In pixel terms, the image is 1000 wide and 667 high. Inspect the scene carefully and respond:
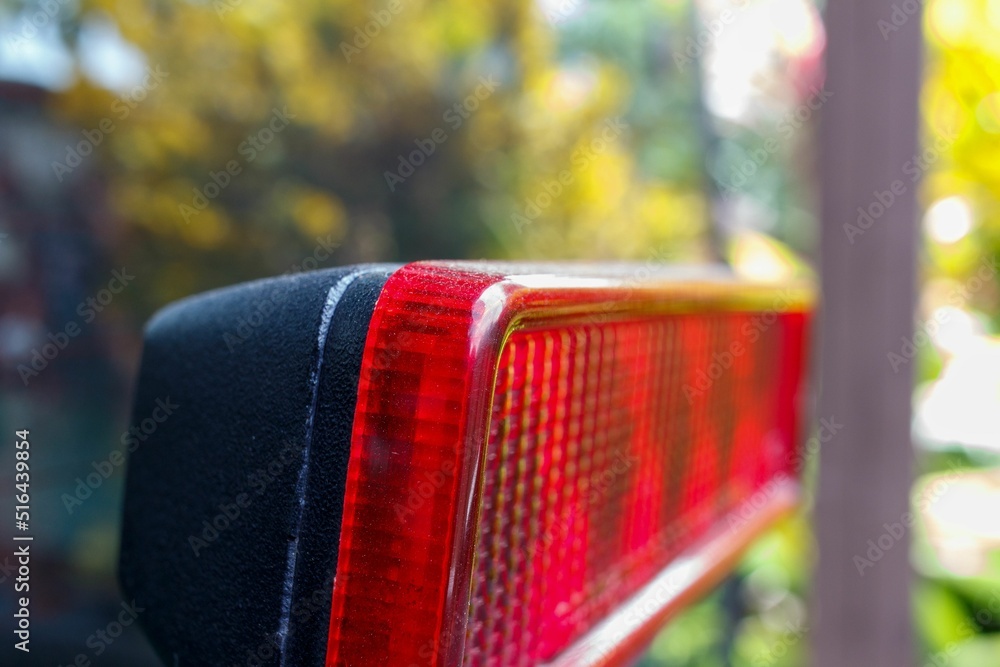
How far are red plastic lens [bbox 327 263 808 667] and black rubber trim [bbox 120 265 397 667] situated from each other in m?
0.01

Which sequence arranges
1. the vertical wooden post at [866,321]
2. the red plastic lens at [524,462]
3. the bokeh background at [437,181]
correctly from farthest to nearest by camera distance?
the vertical wooden post at [866,321]
the bokeh background at [437,181]
the red plastic lens at [524,462]

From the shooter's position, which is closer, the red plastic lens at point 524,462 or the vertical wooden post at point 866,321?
the red plastic lens at point 524,462

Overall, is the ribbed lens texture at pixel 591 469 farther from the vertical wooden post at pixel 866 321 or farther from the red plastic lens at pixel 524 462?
the vertical wooden post at pixel 866 321

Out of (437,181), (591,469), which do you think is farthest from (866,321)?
(591,469)

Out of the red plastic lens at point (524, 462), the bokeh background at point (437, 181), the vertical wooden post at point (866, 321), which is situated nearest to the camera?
the red plastic lens at point (524, 462)

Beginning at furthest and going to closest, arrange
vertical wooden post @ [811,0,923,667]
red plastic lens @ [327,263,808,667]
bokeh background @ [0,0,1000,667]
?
vertical wooden post @ [811,0,923,667] → bokeh background @ [0,0,1000,667] → red plastic lens @ [327,263,808,667]

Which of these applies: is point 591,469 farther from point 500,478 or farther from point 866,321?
point 866,321

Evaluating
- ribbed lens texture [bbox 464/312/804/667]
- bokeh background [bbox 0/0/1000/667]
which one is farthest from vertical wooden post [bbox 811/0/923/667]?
ribbed lens texture [bbox 464/312/804/667]

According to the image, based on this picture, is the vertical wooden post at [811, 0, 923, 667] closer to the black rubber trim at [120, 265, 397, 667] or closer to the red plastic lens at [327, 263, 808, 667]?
the red plastic lens at [327, 263, 808, 667]

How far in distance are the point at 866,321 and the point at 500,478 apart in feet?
3.15

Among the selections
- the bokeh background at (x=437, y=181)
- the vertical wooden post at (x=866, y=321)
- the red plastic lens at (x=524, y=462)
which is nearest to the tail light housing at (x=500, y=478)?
the red plastic lens at (x=524, y=462)

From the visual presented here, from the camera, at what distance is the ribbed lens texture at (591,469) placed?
320mm

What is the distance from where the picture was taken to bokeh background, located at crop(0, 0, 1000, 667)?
0.69 metres

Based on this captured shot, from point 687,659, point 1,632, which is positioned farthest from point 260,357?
point 687,659
